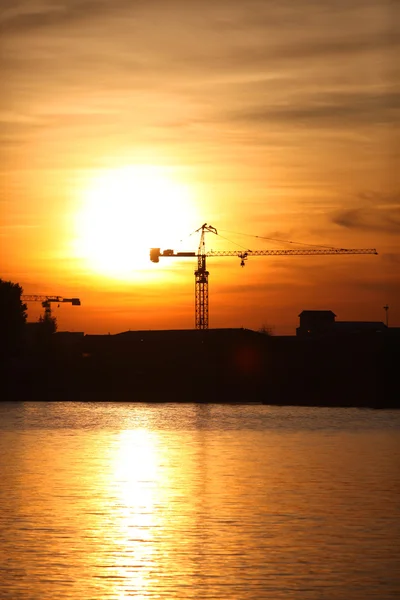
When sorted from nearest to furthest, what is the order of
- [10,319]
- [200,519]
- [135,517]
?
[200,519], [135,517], [10,319]

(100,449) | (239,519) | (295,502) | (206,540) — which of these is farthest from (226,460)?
(206,540)

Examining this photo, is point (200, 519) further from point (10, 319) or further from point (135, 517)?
point (10, 319)

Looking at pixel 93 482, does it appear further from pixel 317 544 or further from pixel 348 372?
pixel 348 372

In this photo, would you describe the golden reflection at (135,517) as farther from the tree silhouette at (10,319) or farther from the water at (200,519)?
the tree silhouette at (10,319)

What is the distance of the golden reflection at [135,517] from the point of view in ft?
79.7

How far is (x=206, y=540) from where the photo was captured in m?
29.8

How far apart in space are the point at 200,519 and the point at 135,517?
79.2 inches

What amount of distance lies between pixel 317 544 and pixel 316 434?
50.2 meters

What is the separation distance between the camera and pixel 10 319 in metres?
162

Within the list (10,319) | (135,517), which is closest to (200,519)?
(135,517)

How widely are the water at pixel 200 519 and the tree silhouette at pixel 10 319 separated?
90.3m

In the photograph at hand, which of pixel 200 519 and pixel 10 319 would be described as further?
→ pixel 10 319

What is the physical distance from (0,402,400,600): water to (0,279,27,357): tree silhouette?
3557 inches

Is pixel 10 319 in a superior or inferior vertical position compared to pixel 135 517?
superior
